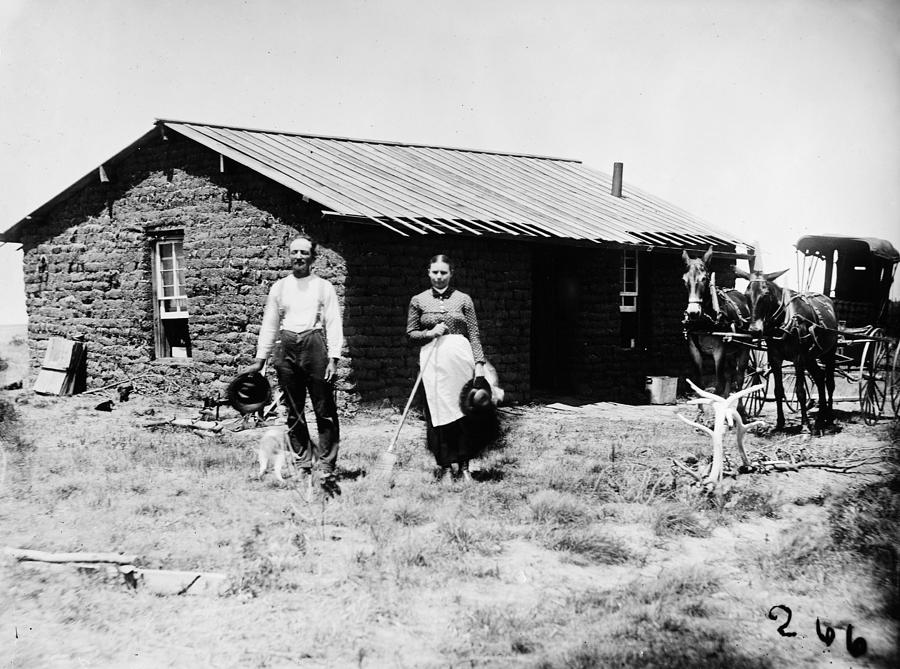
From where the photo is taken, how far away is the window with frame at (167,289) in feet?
39.0

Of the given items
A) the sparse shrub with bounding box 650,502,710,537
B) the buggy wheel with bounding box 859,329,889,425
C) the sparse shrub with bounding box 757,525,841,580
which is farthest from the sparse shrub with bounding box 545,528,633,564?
the buggy wheel with bounding box 859,329,889,425

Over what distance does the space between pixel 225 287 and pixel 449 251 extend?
3296mm

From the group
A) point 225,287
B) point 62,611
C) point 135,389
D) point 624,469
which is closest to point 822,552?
point 624,469

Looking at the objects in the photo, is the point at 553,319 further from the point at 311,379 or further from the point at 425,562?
the point at 425,562

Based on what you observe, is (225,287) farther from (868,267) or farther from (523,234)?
(868,267)

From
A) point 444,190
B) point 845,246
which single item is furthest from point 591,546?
point 845,246

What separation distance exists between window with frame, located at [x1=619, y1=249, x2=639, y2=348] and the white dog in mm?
8612

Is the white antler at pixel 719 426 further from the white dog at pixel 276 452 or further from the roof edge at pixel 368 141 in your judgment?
the roof edge at pixel 368 141

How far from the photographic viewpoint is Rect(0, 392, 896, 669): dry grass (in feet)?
12.3

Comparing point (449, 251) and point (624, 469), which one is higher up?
point (449, 251)

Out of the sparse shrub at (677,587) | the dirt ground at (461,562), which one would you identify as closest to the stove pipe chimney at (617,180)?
the dirt ground at (461,562)

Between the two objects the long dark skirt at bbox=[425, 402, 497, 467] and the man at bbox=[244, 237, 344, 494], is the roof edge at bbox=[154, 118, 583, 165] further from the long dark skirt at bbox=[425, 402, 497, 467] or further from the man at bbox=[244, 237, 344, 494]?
the long dark skirt at bbox=[425, 402, 497, 467]

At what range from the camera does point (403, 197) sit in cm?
1114

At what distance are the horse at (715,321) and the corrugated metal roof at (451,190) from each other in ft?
8.89
